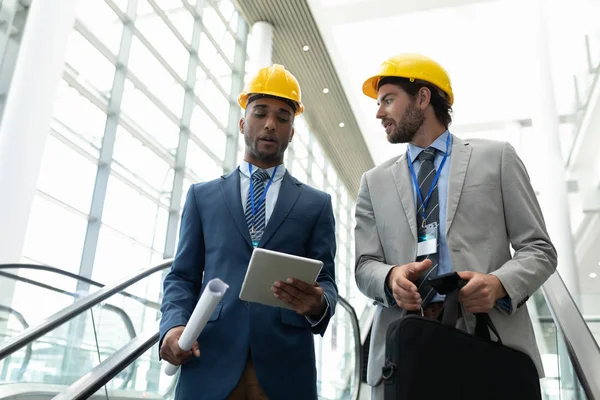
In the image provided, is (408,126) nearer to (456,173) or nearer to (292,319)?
(456,173)

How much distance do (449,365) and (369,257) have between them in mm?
635

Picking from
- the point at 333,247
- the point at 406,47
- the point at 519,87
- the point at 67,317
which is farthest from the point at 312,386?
the point at 519,87

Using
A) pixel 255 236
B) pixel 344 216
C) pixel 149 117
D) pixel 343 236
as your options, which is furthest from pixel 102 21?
pixel 344 216

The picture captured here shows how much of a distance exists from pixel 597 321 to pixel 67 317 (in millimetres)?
5025

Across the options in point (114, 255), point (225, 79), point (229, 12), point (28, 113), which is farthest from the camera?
point (229, 12)

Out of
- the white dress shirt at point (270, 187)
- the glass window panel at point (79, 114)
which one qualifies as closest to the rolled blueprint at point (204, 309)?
the white dress shirt at point (270, 187)

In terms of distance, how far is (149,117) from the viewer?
11.5 meters

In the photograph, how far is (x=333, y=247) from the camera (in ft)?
8.11

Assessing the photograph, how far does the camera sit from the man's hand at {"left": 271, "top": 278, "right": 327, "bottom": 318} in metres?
1.98

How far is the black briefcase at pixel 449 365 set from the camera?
5.60 feet

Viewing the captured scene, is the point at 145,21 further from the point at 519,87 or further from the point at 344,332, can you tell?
the point at 519,87

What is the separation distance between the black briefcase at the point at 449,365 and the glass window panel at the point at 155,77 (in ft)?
33.2

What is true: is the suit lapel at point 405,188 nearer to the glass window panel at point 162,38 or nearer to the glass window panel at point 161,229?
the glass window panel at point 161,229

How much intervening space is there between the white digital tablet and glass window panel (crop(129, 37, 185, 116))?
32.0 ft
